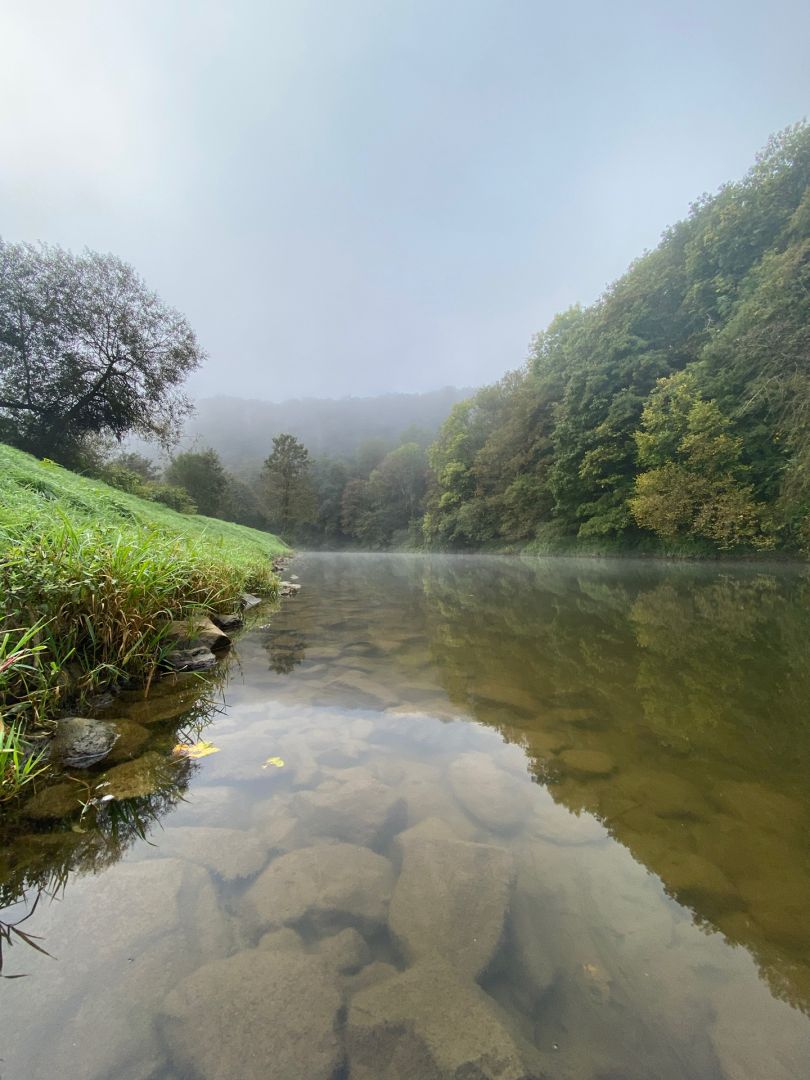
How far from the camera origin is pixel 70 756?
232 cm

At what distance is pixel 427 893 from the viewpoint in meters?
1.48

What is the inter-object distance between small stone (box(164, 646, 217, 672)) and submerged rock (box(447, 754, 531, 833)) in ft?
8.45

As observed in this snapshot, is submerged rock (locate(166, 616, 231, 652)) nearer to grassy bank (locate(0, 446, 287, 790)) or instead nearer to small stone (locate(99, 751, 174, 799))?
grassy bank (locate(0, 446, 287, 790))

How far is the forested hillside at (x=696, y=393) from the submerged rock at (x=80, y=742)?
16.3 metres

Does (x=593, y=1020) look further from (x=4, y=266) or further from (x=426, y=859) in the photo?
(x=4, y=266)

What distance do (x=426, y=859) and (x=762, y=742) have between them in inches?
82.0

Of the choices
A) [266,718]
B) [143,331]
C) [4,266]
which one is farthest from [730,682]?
[4,266]

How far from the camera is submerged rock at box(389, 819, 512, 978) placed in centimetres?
128

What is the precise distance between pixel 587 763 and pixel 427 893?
1.20 m

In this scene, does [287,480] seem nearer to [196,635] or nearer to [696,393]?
[696,393]

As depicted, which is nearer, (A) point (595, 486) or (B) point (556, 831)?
(B) point (556, 831)

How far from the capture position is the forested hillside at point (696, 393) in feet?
48.7

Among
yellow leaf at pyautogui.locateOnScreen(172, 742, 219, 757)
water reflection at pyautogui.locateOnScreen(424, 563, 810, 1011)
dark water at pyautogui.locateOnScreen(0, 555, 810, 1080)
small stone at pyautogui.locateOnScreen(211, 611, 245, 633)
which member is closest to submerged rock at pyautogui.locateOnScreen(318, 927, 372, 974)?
dark water at pyautogui.locateOnScreen(0, 555, 810, 1080)

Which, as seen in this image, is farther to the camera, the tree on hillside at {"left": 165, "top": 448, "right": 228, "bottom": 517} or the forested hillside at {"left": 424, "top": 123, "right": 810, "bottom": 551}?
the tree on hillside at {"left": 165, "top": 448, "right": 228, "bottom": 517}
